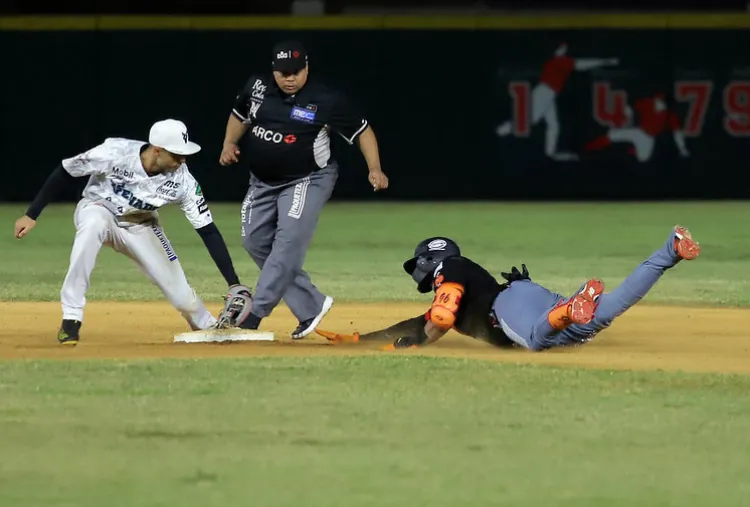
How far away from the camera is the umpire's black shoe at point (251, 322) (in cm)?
952

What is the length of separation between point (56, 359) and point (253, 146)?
1812 millimetres

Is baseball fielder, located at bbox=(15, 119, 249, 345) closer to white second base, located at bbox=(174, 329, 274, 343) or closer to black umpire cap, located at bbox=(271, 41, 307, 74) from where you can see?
white second base, located at bbox=(174, 329, 274, 343)

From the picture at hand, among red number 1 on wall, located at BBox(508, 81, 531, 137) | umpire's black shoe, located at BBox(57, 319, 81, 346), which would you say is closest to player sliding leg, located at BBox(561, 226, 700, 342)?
umpire's black shoe, located at BBox(57, 319, 81, 346)

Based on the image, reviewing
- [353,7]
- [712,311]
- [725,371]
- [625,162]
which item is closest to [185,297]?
[725,371]

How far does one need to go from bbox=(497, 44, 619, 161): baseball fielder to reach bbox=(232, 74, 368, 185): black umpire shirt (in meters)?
13.5

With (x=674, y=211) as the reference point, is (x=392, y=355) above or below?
above

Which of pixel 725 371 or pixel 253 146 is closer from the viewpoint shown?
pixel 725 371

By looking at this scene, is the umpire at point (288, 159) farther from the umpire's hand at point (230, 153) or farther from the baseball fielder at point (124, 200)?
the baseball fielder at point (124, 200)

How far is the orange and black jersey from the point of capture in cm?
859

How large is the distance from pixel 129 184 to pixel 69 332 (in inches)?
38.1

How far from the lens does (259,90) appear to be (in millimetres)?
9391

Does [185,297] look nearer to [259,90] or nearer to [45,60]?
[259,90]

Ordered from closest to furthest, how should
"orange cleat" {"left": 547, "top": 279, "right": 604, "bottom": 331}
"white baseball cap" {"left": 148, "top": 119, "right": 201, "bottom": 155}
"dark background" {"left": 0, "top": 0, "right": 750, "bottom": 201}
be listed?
"orange cleat" {"left": 547, "top": 279, "right": 604, "bottom": 331} < "white baseball cap" {"left": 148, "top": 119, "right": 201, "bottom": 155} < "dark background" {"left": 0, "top": 0, "right": 750, "bottom": 201}

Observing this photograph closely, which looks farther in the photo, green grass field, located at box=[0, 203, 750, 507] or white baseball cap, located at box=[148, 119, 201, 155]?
white baseball cap, located at box=[148, 119, 201, 155]
